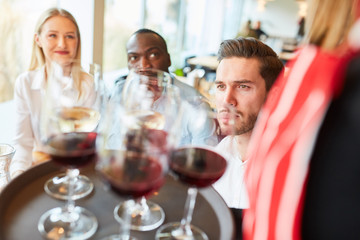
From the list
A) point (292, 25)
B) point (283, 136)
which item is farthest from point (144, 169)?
point (292, 25)

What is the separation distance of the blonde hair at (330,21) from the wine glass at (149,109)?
1.07ft

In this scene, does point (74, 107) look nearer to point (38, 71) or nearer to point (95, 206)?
point (95, 206)

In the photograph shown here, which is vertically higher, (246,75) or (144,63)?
(246,75)

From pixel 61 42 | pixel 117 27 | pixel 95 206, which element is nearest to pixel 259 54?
pixel 95 206

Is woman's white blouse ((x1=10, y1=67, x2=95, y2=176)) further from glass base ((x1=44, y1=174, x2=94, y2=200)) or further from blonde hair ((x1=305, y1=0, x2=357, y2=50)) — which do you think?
blonde hair ((x1=305, y1=0, x2=357, y2=50))

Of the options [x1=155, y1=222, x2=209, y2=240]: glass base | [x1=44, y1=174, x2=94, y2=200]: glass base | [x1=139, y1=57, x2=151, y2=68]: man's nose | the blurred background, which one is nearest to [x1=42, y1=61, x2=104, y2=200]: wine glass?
[x1=44, y1=174, x2=94, y2=200]: glass base

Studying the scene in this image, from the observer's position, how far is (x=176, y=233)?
0.70m

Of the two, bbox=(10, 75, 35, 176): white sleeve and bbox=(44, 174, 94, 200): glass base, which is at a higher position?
bbox=(44, 174, 94, 200): glass base

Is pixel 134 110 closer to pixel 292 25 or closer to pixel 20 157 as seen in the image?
pixel 20 157

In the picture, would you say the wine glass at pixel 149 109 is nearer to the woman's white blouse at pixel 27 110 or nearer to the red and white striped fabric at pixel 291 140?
the red and white striped fabric at pixel 291 140

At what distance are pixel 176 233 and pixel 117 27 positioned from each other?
3435mm

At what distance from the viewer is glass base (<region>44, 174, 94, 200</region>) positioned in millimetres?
787

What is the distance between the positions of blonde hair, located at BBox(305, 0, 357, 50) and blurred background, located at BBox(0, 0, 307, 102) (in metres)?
2.51

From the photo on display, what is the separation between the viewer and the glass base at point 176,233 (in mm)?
689
